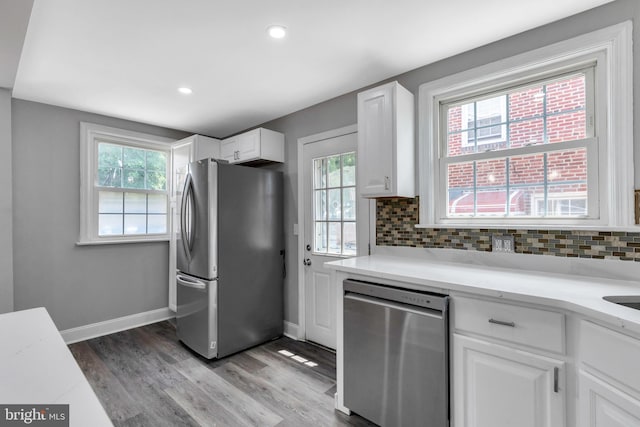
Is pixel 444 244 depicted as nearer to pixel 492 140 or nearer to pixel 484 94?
A: pixel 492 140

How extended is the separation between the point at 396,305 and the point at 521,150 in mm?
1276

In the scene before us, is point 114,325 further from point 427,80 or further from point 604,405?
point 604,405

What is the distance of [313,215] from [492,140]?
5.58ft

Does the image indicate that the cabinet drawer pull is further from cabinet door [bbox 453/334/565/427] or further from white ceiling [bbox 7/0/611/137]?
white ceiling [bbox 7/0/611/137]

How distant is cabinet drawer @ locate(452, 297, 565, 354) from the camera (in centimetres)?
131

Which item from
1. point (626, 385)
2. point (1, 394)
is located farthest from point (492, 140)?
point (1, 394)

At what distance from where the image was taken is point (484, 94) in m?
2.18

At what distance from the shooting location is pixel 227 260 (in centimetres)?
286

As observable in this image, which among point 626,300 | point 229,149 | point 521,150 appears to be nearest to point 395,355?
point 626,300

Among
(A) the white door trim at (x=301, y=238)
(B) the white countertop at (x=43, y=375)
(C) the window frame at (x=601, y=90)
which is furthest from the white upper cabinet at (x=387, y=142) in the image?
(B) the white countertop at (x=43, y=375)

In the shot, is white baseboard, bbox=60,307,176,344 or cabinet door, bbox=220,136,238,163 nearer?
white baseboard, bbox=60,307,176,344

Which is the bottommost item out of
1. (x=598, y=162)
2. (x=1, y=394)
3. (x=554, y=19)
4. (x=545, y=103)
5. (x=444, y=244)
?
(x=1, y=394)

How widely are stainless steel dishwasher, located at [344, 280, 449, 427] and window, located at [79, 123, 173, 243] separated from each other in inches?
111

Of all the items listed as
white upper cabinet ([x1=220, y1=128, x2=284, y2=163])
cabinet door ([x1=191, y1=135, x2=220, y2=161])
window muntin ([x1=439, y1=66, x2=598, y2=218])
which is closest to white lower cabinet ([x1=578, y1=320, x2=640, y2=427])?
window muntin ([x1=439, y1=66, x2=598, y2=218])
